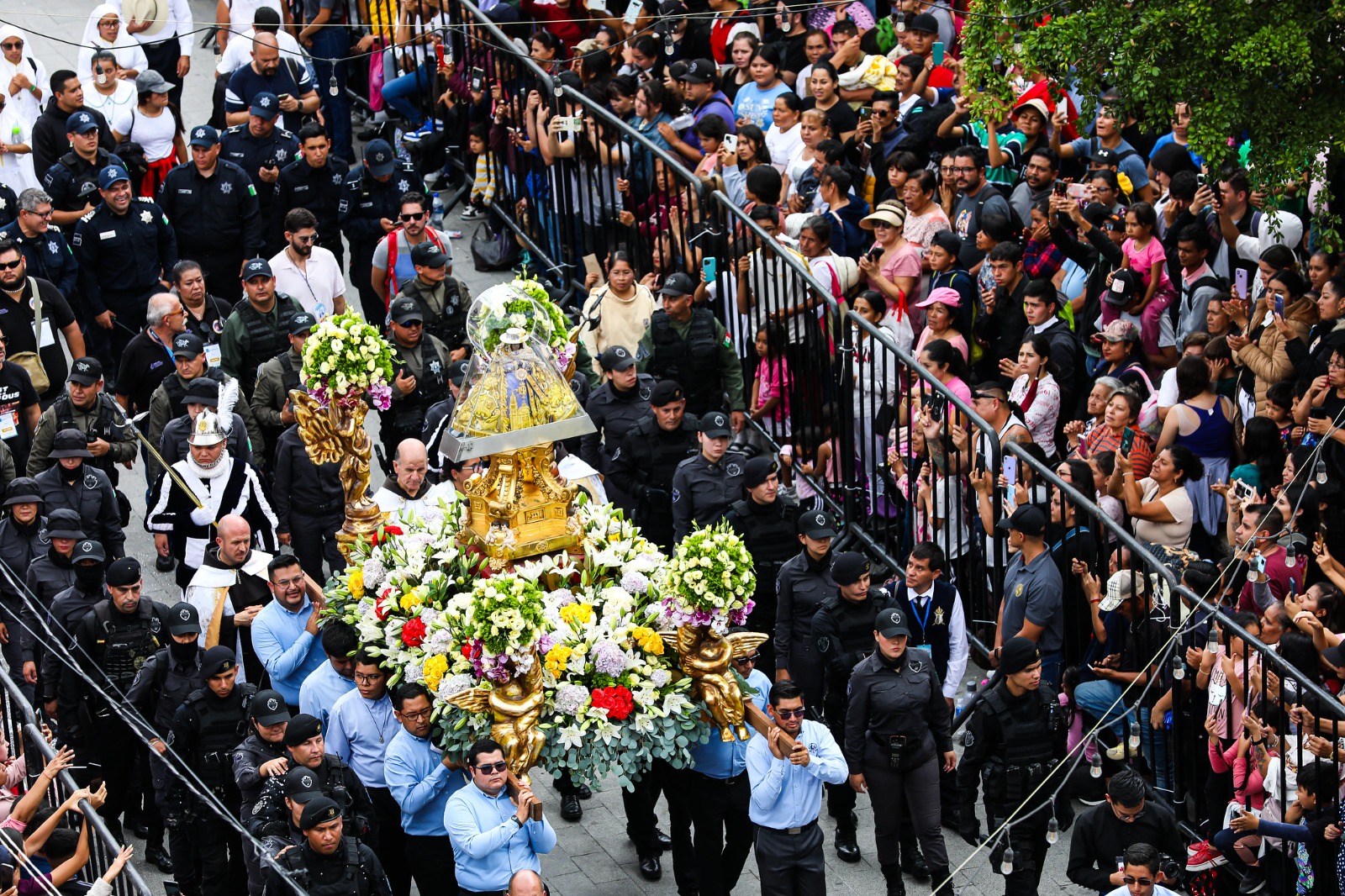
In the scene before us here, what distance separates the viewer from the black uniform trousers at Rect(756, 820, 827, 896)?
10.2 meters

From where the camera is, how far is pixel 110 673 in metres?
11.4

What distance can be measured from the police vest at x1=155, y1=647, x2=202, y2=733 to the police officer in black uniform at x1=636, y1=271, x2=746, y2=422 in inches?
154

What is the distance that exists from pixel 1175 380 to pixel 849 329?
2039 mm

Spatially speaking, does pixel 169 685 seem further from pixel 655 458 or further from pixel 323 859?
pixel 655 458

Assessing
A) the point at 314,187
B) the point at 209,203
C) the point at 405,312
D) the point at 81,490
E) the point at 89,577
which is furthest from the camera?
the point at 314,187

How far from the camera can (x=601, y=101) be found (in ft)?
55.6

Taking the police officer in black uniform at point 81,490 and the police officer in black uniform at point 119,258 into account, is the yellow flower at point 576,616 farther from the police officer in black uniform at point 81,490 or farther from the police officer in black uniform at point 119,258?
the police officer in black uniform at point 119,258

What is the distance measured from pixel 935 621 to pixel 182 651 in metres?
4.07

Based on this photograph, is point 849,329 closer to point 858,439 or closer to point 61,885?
point 858,439

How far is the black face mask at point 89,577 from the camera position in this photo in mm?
11812

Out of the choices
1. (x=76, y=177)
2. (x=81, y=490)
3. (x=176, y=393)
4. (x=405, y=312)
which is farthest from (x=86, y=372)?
(x=76, y=177)

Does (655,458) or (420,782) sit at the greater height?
(655,458)

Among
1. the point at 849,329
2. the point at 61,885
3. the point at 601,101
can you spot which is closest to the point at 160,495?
the point at 61,885

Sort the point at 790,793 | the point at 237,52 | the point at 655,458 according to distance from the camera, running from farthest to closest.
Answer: the point at 237,52
the point at 655,458
the point at 790,793
